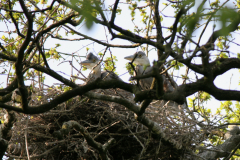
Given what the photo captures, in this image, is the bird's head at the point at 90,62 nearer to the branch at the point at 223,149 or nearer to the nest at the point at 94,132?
the nest at the point at 94,132

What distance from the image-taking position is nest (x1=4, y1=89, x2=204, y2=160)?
16.8ft

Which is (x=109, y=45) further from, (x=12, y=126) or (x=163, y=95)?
(x=12, y=126)

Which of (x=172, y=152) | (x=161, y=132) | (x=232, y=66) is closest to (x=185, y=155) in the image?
(x=172, y=152)

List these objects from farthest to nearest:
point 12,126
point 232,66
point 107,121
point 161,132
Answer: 1. point 107,121
2. point 12,126
3. point 161,132
4. point 232,66

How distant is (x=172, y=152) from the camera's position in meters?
5.21

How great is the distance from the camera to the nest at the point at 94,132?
512cm

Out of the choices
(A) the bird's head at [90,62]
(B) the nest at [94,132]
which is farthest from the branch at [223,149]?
(A) the bird's head at [90,62]

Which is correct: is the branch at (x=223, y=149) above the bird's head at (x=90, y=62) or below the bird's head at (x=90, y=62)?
below

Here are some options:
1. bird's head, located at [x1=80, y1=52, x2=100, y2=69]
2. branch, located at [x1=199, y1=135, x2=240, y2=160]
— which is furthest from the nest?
bird's head, located at [x1=80, y1=52, x2=100, y2=69]

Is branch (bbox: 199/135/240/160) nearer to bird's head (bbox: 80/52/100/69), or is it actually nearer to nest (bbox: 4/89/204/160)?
nest (bbox: 4/89/204/160)

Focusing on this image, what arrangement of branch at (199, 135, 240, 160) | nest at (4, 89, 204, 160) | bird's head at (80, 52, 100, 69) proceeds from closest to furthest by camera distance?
1. nest at (4, 89, 204, 160)
2. branch at (199, 135, 240, 160)
3. bird's head at (80, 52, 100, 69)

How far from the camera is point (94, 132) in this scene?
16.7 ft

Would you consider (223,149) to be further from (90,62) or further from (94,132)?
(90,62)

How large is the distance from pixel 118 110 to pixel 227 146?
2.29 meters
